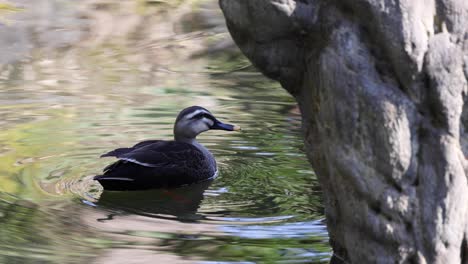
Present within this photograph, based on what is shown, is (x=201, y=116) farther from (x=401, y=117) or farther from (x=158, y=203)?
(x=401, y=117)

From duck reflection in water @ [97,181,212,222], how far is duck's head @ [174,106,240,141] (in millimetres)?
771

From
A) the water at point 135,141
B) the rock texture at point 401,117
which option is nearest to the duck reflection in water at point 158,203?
the water at point 135,141

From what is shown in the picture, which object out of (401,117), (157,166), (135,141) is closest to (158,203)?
(157,166)

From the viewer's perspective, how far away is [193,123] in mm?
8680

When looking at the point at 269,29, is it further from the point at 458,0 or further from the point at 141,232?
the point at 141,232

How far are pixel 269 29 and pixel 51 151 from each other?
398cm

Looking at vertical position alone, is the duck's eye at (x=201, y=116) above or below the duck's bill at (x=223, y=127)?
above

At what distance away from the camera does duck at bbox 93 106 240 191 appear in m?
7.50

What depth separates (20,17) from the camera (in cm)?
1482

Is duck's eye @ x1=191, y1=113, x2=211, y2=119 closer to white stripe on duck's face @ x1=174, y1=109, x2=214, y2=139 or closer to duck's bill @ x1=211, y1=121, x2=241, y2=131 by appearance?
white stripe on duck's face @ x1=174, y1=109, x2=214, y2=139

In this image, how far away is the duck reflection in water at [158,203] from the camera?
6.84 meters

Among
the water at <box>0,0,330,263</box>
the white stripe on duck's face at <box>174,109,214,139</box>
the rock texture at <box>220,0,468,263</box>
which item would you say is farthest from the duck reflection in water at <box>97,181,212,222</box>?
the rock texture at <box>220,0,468,263</box>

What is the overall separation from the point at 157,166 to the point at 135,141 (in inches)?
37.4

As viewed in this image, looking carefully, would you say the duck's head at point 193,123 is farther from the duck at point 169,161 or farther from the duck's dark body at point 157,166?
the duck's dark body at point 157,166
